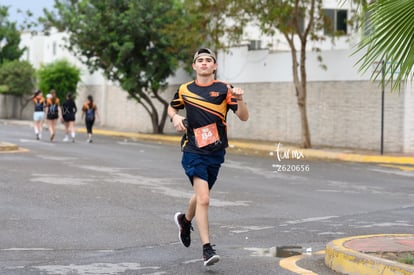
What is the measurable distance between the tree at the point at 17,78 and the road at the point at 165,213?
3614 cm

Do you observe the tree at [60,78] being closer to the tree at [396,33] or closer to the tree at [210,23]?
the tree at [210,23]

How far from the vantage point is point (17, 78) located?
57000 millimetres

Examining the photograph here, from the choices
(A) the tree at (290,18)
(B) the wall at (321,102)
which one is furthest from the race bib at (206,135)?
(B) the wall at (321,102)

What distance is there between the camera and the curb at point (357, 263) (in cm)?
746

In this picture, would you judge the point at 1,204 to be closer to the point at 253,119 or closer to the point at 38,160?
the point at 38,160

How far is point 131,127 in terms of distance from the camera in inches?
1761

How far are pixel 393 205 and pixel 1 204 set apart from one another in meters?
6.02

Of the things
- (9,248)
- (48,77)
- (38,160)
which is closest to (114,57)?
(48,77)

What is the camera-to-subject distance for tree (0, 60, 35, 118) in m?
56.7

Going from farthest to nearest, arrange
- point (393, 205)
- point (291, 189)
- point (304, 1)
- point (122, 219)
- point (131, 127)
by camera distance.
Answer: point (131, 127) < point (304, 1) < point (291, 189) < point (393, 205) < point (122, 219)

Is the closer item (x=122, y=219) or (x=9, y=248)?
(x=9, y=248)

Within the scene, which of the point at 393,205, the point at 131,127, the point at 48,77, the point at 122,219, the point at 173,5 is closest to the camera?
the point at 122,219

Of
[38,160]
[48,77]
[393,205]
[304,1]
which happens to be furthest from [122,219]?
[48,77]

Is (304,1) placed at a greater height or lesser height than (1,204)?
greater
